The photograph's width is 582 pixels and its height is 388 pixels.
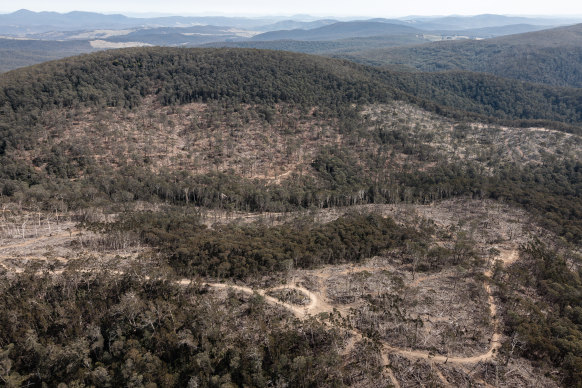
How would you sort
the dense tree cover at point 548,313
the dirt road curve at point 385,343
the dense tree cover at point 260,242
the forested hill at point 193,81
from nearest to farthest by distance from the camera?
the dense tree cover at point 548,313, the dirt road curve at point 385,343, the dense tree cover at point 260,242, the forested hill at point 193,81

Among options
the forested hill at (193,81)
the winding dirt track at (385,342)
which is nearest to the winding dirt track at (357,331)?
the winding dirt track at (385,342)

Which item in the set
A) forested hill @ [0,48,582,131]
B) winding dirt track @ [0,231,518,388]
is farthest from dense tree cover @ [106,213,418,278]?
forested hill @ [0,48,582,131]

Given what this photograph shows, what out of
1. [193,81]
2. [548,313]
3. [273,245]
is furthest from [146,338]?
[193,81]

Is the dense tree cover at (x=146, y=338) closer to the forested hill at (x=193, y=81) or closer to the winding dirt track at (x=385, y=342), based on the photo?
the winding dirt track at (x=385, y=342)

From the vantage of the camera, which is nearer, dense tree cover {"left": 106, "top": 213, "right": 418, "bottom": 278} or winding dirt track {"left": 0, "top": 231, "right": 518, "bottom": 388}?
winding dirt track {"left": 0, "top": 231, "right": 518, "bottom": 388}

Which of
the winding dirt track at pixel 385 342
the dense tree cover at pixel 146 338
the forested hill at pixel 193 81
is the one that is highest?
the forested hill at pixel 193 81

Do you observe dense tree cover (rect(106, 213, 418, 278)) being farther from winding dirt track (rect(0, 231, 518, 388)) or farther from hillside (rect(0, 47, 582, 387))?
winding dirt track (rect(0, 231, 518, 388))

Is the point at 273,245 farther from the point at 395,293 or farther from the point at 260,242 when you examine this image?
the point at 395,293
